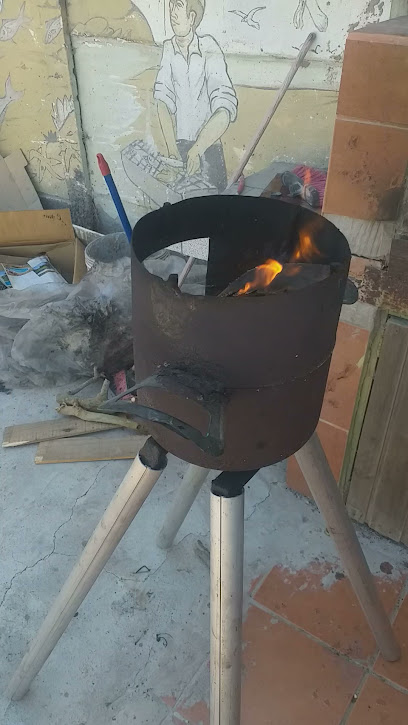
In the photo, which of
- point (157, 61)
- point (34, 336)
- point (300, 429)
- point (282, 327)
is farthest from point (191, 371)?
point (157, 61)

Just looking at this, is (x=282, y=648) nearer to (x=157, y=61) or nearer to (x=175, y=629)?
(x=175, y=629)

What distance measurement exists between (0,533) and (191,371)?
54.7 inches

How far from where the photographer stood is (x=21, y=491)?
2107 millimetres

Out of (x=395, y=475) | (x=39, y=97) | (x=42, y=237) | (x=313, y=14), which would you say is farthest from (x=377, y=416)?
(x=39, y=97)

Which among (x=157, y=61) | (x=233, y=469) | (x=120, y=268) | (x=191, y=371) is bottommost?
(x=120, y=268)

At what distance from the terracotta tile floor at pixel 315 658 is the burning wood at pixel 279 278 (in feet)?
3.50

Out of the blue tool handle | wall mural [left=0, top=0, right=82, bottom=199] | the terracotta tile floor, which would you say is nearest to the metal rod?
the terracotta tile floor

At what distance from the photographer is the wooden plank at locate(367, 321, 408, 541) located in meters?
1.62

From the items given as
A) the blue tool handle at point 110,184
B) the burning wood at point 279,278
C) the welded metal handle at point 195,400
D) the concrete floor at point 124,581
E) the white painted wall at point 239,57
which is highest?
the white painted wall at point 239,57

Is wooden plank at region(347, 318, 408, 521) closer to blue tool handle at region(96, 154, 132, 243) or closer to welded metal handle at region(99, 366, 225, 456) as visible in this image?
welded metal handle at region(99, 366, 225, 456)

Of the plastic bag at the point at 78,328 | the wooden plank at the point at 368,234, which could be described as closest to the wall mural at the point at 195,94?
the plastic bag at the point at 78,328

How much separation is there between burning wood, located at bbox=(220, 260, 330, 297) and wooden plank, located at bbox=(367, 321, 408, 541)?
0.51 meters

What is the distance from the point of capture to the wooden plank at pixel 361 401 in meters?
1.60

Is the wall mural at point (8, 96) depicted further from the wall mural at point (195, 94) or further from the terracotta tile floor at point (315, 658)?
the terracotta tile floor at point (315, 658)
